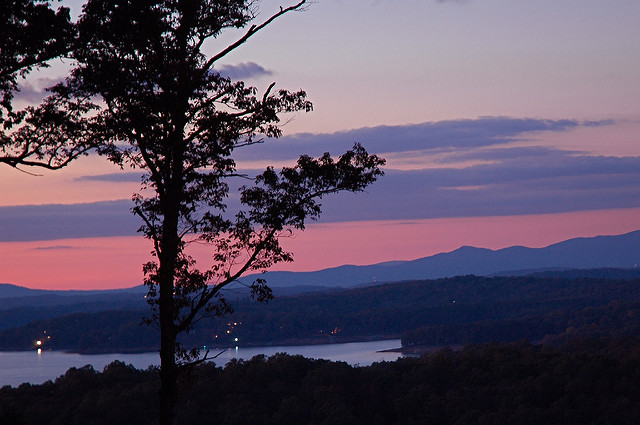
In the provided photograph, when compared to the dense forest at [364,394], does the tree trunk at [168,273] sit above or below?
above

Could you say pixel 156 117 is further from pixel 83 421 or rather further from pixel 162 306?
pixel 83 421

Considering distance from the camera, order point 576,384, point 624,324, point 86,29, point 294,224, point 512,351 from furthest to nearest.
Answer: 1. point 624,324
2. point 512,351
3. point 576,384
4. point 294,224
5. point 86,29

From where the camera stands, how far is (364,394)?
64.6m

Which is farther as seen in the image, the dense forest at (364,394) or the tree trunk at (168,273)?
the dense forest at (364,394)

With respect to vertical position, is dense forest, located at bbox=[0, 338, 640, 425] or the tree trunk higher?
the tree trunk

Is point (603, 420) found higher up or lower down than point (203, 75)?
lower down

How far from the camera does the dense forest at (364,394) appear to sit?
56.8 m

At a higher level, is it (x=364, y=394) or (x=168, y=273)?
(x=168, y=273)

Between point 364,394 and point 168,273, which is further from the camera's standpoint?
point 364,394

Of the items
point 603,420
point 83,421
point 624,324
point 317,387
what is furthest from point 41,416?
point 624,324

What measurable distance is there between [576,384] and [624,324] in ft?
455

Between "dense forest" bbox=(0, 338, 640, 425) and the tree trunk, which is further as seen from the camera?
"dense forest" bbox=(0, 338, 640, 425)

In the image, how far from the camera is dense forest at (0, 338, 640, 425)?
2234 inches

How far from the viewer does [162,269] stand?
19.7m
